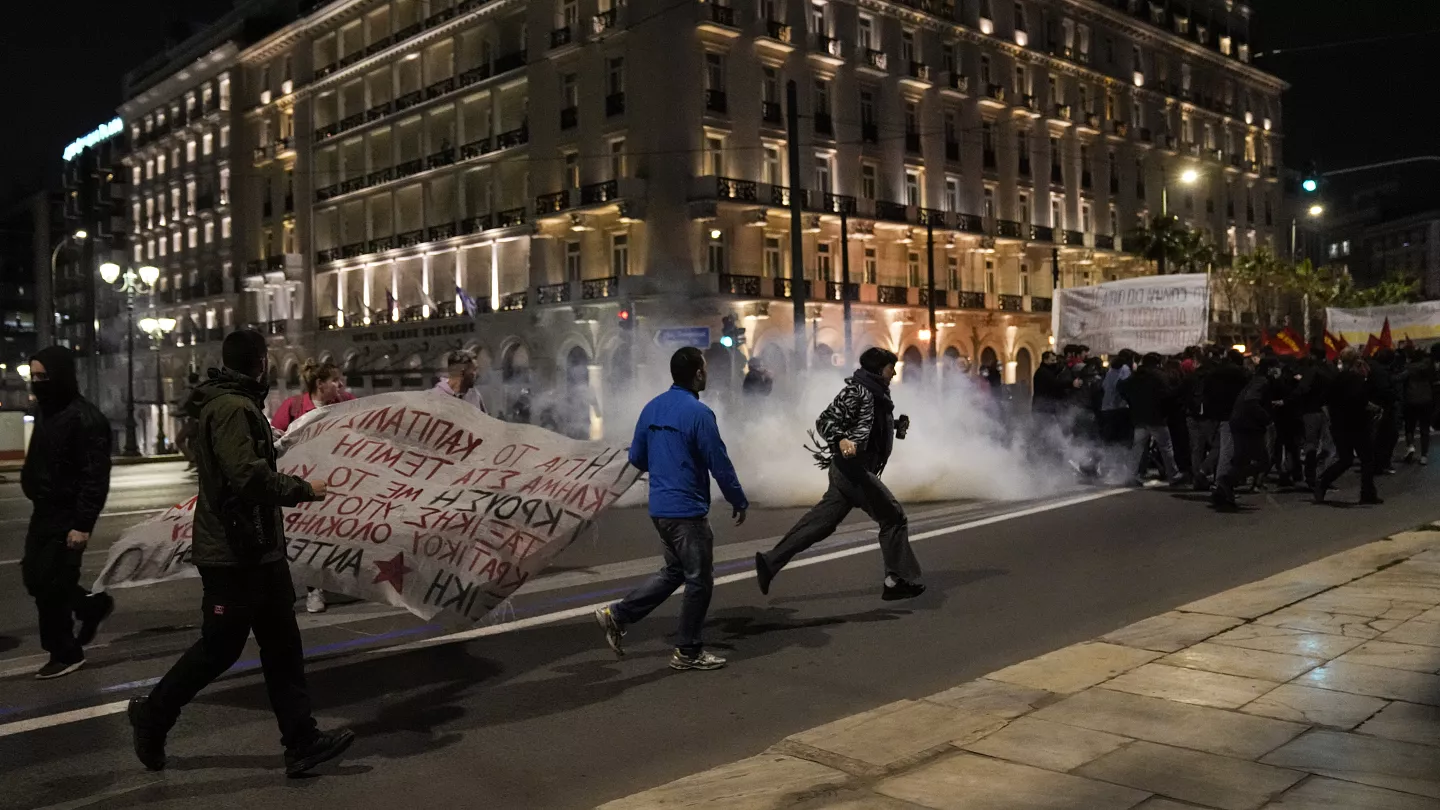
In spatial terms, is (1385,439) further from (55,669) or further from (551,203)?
(551,203)

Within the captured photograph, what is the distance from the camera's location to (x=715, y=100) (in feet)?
136

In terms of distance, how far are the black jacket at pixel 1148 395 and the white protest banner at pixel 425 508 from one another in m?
10.0

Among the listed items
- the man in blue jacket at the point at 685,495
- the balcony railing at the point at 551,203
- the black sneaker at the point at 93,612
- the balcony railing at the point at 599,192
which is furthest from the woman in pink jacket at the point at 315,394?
the balcony railing at the point at 551,203

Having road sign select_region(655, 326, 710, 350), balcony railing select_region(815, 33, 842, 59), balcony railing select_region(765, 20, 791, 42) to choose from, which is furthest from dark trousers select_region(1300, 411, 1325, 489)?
balcony railing select_region(815, 33, 842, 59)

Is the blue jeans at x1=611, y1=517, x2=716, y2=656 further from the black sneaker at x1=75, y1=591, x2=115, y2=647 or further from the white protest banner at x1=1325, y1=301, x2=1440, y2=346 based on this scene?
the white protest banner at x1=1325, y1=301, x2=1440, y2=346

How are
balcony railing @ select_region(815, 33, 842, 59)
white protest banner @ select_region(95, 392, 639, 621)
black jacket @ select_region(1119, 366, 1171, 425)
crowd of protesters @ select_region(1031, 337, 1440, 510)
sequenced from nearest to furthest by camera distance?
1. white protest banner @ select_region(95, 392, 639, 621)
2. crowd of protesters @ select_region(1031, 337, 1440, 510)
3. black jacket @ select_region(1119, 366, 1171, 425)
4. balcony railing @ select_region(815, 33, 842, 59)

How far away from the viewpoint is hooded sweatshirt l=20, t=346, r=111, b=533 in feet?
21.9

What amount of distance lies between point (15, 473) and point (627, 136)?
73.4 feet

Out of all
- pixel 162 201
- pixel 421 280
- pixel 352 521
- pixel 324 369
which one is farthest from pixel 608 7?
pixel 162 201

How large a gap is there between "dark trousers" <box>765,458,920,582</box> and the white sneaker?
10.9 ft

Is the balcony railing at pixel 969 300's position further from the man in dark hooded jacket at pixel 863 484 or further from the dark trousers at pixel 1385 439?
the man in dark hooded jacket at pixel 863 484

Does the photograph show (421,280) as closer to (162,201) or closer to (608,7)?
(608,7)

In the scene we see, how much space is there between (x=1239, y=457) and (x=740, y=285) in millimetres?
29123

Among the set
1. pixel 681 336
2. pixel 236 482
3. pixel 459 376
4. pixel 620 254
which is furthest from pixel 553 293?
pixel 236 482
